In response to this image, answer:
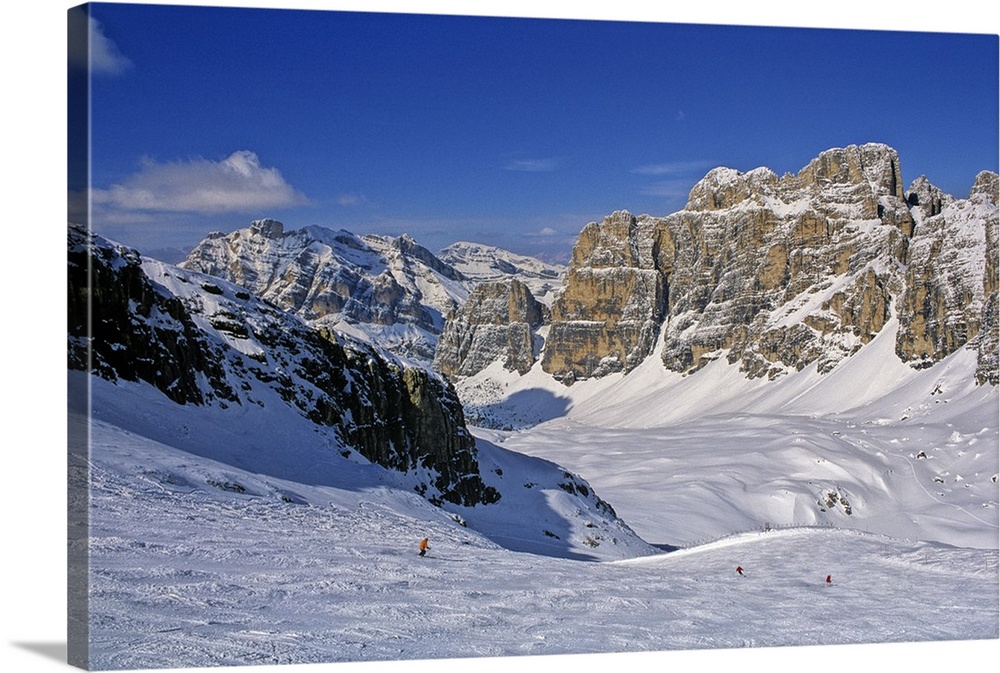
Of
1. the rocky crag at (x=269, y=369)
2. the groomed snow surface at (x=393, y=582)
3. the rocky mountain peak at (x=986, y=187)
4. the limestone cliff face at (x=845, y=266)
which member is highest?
the limestone cliff face at (x=845, y=266)

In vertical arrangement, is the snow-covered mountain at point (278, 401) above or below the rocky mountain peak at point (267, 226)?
below

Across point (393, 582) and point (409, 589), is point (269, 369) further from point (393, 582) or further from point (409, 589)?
point (409, 589)

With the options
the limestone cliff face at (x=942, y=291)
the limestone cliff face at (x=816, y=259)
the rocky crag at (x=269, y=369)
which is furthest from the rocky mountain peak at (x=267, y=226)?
the limestone cliff face at (x=816, y=259)

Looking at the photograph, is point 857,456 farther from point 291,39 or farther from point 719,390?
point 719,390

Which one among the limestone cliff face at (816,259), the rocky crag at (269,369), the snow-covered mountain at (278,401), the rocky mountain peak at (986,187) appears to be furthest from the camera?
the limestone cliff face at (816,259)

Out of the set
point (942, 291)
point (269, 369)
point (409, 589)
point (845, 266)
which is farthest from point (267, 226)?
point (845, 266)

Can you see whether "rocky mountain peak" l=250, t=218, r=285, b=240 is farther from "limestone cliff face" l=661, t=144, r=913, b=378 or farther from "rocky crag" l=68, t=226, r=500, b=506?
"limestone cliff face" l=661, t=144, r=913, b=378

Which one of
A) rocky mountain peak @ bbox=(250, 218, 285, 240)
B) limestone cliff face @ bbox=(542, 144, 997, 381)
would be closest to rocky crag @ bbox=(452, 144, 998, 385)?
limestone cliff face @ bbox=(542, 144, 997, 381)

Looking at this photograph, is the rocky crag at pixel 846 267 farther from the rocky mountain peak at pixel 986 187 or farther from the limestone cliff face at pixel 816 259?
the rocky mountain peak at pixel 986 187

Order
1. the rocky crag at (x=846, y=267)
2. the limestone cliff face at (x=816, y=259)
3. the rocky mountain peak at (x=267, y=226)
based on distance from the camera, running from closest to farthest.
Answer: the rocky mountain peak at (x=267, y=226), the rocky crag at (x=846, y=267), the limestone cliff face at (x=816, y=259)

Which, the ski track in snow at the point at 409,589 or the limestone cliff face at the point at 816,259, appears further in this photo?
the limestone cliff face at the point at 816,259
